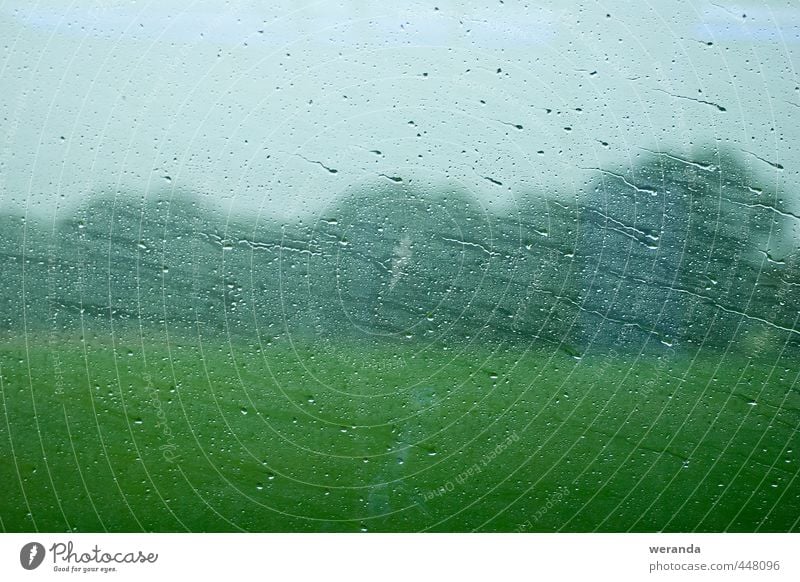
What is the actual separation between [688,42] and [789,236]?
318 mm

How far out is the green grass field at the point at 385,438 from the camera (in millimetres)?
962

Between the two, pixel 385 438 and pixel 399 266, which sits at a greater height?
pixel 399 266

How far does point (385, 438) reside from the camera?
971mm
